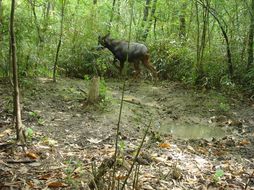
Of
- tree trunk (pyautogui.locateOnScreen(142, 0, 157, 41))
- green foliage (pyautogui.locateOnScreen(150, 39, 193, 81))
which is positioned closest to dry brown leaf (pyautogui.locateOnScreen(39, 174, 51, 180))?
green foliage (pyautogui.locateOnScreen(150, 39, 193, 81))

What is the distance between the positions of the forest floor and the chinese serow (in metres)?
1.35

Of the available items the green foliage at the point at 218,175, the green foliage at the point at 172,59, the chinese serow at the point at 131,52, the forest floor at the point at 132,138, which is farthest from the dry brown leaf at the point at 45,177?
the chinese serow at the point at 131,52

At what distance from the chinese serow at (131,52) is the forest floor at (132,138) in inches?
53.2

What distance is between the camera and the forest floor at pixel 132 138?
398cm

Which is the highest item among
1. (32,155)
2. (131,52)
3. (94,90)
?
(131,52)

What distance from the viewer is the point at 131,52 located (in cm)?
1049

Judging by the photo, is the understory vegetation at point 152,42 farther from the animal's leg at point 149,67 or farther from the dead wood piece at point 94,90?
the dead wood piece at point 94,90

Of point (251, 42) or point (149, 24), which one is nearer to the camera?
point (251, 42)

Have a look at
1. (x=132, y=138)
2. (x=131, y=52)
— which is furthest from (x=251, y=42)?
(x=132, y=138)

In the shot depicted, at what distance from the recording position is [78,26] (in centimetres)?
1033

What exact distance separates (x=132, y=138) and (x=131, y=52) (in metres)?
5.23

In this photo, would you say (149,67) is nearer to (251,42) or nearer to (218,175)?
(251,42)

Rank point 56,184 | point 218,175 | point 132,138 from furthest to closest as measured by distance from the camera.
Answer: point 132,138 → point 218,175 → point 56,184

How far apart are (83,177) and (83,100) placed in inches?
140
